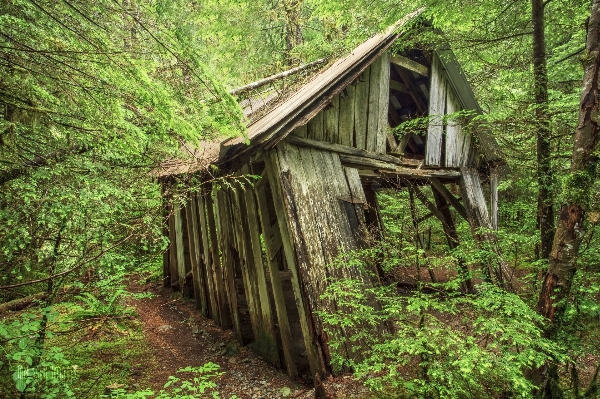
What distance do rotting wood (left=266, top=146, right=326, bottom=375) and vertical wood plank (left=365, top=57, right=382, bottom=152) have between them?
205 cm

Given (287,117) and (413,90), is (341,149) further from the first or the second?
(413,90)

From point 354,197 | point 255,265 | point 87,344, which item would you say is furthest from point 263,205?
point 87,344

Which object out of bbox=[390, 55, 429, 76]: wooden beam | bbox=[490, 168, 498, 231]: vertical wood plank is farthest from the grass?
bbox=[490, 168, 498, 231]: vertical wood plank

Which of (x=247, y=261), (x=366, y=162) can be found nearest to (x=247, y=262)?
(x=247, y=261)

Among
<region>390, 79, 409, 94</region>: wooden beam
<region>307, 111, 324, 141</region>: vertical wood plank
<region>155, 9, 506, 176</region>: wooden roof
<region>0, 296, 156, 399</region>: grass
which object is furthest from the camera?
<region>390, 79, 409, 94</region>: wooden beam

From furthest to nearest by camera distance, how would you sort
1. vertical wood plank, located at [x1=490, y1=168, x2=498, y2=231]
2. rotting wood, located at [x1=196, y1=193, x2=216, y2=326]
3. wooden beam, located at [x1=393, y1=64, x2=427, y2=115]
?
vertical wood plank, located at [x1=490, y1=168, x2=498, y2=231] → wooden beam, located at [x1=393, y1=64, x2=427, y2=115] → rotting wood, located at [x1=196, y1=193, x2=216, y2=326]

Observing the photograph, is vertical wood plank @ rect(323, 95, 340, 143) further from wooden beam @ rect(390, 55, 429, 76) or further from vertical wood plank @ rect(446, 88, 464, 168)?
vertical wood plank @ rect(446, 88, 464, 168)

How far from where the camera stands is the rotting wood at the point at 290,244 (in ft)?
13.6

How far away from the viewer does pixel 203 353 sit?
5.73m

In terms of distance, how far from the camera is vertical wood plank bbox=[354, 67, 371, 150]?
5707 millimetres

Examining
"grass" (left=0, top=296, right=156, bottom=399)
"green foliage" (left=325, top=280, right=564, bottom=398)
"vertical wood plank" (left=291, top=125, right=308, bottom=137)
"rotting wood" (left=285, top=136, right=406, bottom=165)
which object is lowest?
"green foliage" (left=325, top=280, right=564, bottom=398)

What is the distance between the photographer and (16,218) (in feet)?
9.95

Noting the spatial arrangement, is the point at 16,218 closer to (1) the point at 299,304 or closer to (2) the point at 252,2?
(1) the point at 299,304

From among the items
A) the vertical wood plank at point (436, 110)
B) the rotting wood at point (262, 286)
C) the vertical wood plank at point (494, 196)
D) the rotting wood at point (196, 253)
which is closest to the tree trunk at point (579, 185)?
the rotting wood at point (262, 286)
